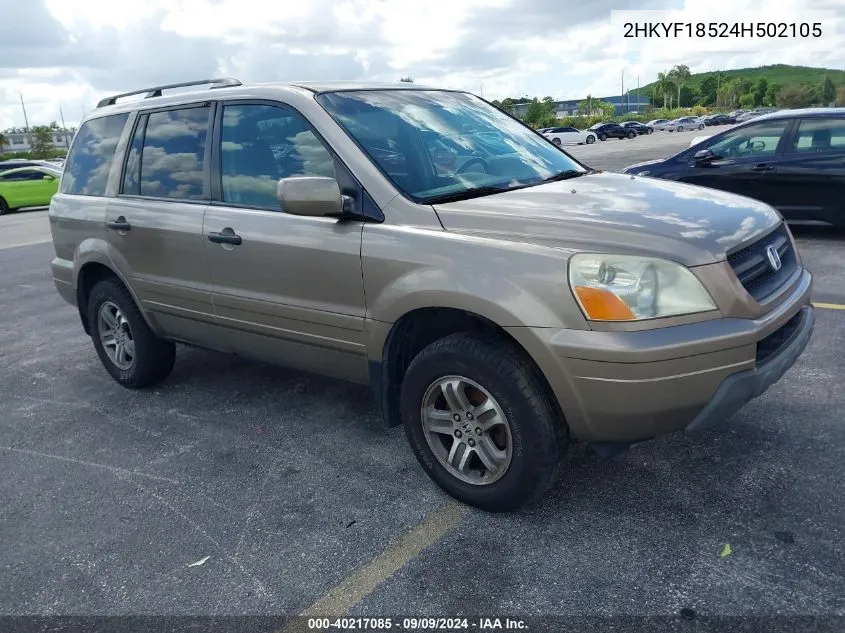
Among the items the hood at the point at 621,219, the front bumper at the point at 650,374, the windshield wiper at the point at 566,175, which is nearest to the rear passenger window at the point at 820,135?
the windshield wiper at the point at 566,175

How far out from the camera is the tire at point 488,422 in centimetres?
Answer: 294

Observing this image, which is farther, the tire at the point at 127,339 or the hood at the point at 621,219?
the tire at the point at 127,339

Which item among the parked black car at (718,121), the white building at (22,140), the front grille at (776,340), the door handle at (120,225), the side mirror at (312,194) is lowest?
the parked black car at (718,121)

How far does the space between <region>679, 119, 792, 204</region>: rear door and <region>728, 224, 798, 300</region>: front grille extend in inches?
228

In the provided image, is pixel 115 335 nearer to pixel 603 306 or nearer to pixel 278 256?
pixel 278 256

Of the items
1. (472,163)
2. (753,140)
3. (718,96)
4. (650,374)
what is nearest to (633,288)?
(650,374)

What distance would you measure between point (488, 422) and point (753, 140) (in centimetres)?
732

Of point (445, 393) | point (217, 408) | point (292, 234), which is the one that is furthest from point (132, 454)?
point (445, 393)

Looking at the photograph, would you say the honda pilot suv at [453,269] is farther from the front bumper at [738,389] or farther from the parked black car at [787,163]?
the parked black car at [787,163]

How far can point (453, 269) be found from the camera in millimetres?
3062

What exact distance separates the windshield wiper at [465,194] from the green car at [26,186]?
21.0 m

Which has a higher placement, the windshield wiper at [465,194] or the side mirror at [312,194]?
the side mirror at [312,194]

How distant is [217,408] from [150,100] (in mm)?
1960

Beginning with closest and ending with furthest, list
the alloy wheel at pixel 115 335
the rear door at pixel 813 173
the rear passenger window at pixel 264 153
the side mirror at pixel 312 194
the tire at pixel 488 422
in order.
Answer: the tire at pixel 488 422 → the side mirror at pixel 312 194 → the rear passenger window at pixel 264 153 → the alloy wheel at pixel 115 335 → the rear door at pixel 813 173
